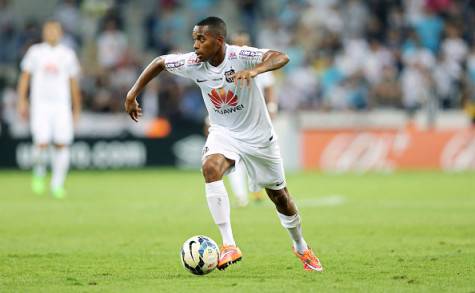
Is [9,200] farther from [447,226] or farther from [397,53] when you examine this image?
[397,53]

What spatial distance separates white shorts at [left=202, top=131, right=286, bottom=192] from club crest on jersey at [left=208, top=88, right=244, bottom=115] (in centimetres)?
21

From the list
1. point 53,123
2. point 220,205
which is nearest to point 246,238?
point 220,205

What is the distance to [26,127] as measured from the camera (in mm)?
22984

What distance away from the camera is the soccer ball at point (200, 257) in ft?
25.5

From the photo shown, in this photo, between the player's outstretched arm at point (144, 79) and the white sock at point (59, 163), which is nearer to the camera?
the player's outstretched arm at point (144, 79)

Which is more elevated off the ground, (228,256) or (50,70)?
(50,70)

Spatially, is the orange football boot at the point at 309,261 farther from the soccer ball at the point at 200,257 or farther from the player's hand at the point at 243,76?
the player's hand at the point at 243,76

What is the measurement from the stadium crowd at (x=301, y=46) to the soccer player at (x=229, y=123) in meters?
15.6

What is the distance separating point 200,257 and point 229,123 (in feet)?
4.07

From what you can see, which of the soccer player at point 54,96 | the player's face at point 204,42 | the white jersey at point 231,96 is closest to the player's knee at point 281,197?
the white jersey at point 231,96

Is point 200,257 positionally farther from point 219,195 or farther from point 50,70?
point 50,70

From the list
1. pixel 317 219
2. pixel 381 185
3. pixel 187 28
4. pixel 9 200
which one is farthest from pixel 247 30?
pixel 317 219

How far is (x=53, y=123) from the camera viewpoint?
16.9 metres

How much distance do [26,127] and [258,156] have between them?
15479 mm
